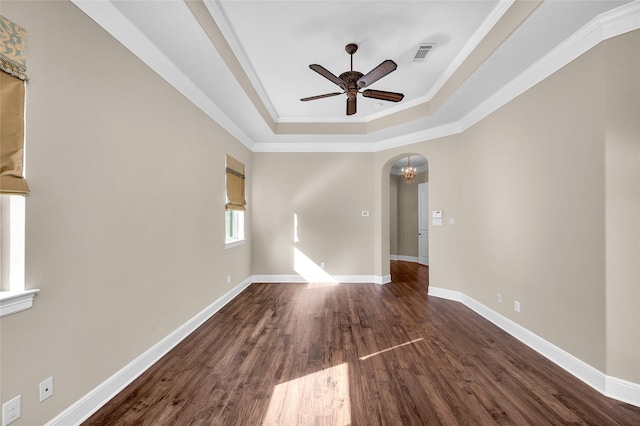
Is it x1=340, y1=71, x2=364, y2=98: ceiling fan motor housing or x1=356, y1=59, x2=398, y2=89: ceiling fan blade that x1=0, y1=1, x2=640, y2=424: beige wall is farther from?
x1=340, y1=71, x2=364, y2=98: ceiling fan motor housing

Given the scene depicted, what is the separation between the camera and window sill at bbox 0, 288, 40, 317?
4.21ft

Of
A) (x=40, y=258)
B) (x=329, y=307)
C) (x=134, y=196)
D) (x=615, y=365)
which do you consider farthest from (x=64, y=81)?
(x=615, y=365)

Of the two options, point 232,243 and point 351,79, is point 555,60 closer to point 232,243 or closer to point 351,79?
point 351,79

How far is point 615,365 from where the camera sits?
1.98 meters

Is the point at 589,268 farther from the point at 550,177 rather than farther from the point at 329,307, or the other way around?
the point at 329,307

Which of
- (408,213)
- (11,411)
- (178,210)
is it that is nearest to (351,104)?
(178,210)

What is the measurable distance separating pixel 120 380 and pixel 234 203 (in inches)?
108

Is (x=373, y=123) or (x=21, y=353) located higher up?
(x=373, y=123)

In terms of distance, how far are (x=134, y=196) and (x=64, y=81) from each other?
87 cm

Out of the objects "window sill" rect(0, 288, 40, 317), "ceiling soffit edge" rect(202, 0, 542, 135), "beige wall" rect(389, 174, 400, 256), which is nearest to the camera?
"window sill" rect(0, 288, 40, 317)

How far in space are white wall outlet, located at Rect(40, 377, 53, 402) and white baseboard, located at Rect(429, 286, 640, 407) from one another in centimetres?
371

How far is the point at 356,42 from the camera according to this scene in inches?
110

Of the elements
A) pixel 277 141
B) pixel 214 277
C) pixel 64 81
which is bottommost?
pixel 214 277

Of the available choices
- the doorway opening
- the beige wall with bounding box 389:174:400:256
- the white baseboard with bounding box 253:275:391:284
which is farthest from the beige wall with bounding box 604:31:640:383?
the beige wall with bounding box 389:174:400:256
